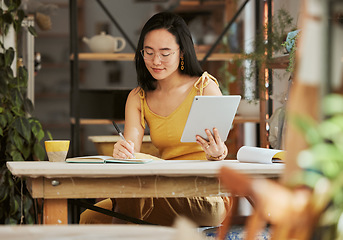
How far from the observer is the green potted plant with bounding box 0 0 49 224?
2.99 metres

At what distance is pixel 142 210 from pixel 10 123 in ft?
4.77

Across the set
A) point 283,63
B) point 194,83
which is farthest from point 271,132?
point 194,83

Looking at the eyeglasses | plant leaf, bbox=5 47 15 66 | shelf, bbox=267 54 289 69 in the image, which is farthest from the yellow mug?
shelf, bbox=267 54 289 69

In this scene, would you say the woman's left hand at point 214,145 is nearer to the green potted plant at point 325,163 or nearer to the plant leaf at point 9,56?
the green potted plant at point 325,163

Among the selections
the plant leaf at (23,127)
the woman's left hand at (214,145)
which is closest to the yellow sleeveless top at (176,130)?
the woman's left hand at (214,145)

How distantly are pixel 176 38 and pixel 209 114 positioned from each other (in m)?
0.59

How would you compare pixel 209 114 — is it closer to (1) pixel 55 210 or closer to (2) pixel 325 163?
(1) pixel 55 210

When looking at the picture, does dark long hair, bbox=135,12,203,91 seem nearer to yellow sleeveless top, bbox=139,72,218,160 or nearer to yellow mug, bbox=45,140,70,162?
yellow sleeveless top, bbox=139,72,218,160

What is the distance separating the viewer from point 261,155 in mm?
1660

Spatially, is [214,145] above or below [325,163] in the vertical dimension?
below

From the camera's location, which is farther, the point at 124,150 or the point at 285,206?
the point at 124,150

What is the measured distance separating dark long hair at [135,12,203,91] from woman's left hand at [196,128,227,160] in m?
0.53

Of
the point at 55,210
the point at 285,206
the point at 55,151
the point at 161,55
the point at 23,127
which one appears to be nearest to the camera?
the point at 285,206

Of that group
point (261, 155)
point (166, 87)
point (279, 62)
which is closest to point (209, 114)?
point (261, 155)
